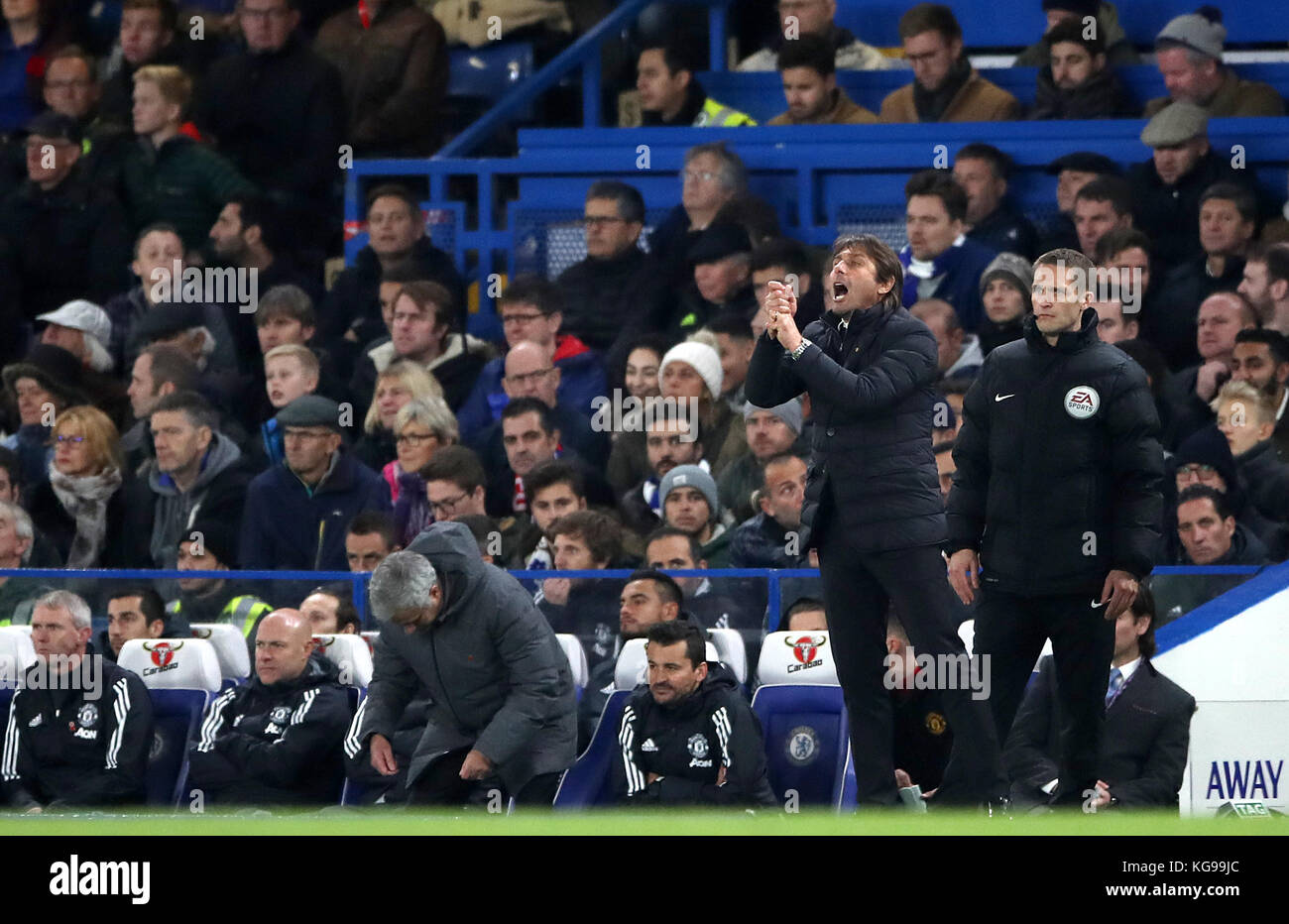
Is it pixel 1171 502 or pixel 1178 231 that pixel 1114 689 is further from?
pixel 1178 231

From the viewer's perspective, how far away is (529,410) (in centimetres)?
1031

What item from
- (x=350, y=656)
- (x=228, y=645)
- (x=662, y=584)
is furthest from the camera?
(x=228, y=645)

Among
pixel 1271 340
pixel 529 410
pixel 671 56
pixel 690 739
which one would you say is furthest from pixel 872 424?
pixel 671 56

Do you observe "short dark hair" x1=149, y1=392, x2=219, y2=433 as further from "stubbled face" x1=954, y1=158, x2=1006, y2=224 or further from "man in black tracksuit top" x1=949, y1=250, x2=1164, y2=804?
"man in black tracksuit top" x1=949, y1=250, x2=1164, y2=804

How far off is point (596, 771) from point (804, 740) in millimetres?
768

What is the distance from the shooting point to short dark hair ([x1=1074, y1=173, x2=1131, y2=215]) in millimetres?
10625

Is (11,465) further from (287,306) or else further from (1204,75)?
(1204,75)

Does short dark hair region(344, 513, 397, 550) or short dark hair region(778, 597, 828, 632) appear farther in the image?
short dark hair region(344, 513, 397, 550)

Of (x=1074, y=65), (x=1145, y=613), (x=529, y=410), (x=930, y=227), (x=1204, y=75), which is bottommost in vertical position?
(x=1145, y=613)

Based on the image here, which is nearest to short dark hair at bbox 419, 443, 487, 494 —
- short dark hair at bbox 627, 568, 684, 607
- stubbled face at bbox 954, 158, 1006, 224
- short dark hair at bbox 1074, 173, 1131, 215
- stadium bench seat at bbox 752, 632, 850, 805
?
short dark hair at bbox 627, 568, 684, 607

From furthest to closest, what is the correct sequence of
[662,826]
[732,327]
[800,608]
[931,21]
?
[931,21], [732,327], [800,608], [662,826]

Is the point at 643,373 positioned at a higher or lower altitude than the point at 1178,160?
lower

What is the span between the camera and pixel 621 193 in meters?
11.5

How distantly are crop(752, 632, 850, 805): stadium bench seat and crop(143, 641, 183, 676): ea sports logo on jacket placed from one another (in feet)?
7.60
